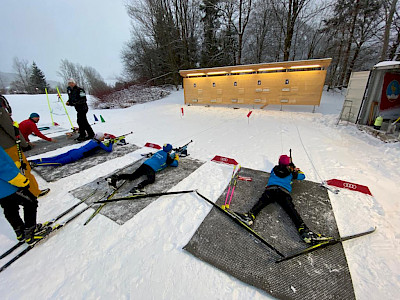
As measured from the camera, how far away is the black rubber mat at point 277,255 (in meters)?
1.90

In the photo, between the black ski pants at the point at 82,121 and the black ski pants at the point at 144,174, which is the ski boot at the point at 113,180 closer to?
the black ski pants at the point at 144,174

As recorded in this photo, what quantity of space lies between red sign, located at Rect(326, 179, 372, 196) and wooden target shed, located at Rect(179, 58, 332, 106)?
7.86m

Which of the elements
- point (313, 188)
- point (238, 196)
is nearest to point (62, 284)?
point (238, 196)

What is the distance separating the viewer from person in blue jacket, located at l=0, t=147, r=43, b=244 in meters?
2.03

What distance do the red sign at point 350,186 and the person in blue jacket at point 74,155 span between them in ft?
20.1

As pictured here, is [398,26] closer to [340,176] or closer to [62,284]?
[340,176]

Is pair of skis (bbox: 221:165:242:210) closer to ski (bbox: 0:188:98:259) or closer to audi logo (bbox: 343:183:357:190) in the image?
audi logo (bbox: 343:183:357:190)

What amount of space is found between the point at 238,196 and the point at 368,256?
6.29 ft

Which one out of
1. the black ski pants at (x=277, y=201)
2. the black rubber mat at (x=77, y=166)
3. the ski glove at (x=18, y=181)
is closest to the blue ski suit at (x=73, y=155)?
the black rubber mat at (x=77, y=166)

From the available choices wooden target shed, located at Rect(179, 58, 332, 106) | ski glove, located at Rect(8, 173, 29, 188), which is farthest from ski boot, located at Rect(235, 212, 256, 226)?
wooden target shed, located at Rect(179, 58, 332, 106)

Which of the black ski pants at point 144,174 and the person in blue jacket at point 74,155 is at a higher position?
the person in blue jacket at point 74,155

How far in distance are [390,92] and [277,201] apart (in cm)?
845

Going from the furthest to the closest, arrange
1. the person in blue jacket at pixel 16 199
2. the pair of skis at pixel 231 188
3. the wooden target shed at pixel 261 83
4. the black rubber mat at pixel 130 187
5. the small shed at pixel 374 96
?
the wooden target shed at pixel 261 83
the small shed at pixel 374 96
the pair of skis at pixel 231 188
the black rubber mat at pixel 130 187
the person in blue jacket at pixel 16 199

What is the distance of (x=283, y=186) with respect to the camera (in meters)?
3.09
